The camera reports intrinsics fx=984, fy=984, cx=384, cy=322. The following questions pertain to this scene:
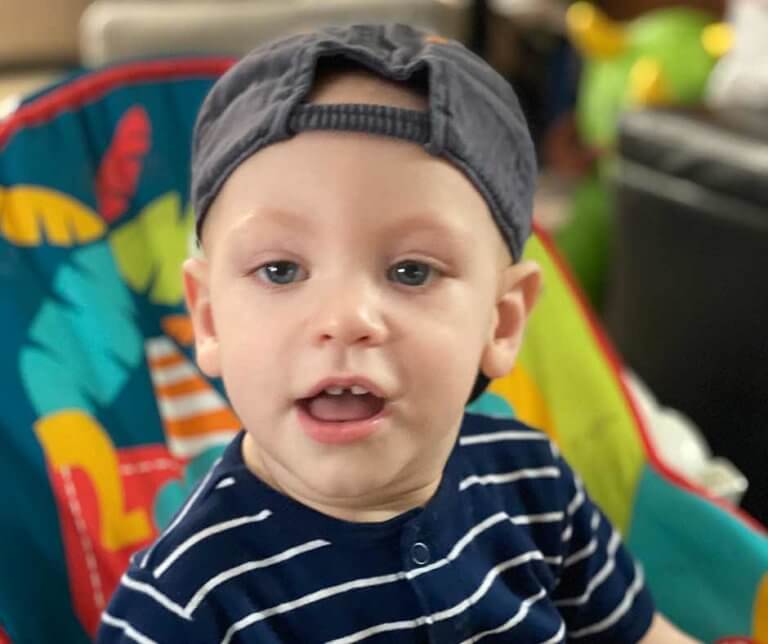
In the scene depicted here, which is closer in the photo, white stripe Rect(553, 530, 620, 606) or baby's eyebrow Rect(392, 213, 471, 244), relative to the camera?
baby's eyebrow Rect(392, 213, 471, 244)

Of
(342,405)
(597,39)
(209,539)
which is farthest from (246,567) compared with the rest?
(597,39)

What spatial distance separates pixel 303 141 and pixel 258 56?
2.9 inches

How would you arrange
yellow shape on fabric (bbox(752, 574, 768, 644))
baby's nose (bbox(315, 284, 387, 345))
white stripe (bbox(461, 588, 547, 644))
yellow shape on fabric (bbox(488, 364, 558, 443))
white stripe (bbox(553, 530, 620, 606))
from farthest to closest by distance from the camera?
yellow shape on fabric (bbox(488, 364, 558, 443)), yellow shape on fabric (bbox(752, 574, 768, 644)), white stripe (bbox(553, 530, 620, 606)), white stripe (bbox(461, 588, 547, 644)), baby's nose (bbox(315, 284, 387, 345))

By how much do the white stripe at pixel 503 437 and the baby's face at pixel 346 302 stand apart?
0.49 ft

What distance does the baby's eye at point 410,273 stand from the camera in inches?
21.9

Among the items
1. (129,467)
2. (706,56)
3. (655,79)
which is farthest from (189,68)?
(706,56)

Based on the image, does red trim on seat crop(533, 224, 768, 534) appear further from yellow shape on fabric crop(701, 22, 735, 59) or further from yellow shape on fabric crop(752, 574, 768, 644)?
yellow shape on fabric crop(701, 22, 735, 59)

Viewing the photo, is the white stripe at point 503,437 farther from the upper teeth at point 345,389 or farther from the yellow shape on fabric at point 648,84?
the yellow shape on fabric at point 648,84

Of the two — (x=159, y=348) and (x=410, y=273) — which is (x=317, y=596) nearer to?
(x=410, y=273)

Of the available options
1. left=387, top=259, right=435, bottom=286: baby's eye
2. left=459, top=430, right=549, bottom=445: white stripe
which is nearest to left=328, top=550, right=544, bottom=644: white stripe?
left=459, top=430, right=549, bottom=445: white stripe

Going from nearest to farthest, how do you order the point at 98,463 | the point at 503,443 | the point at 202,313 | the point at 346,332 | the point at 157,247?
the point at 346,332
the point at 202,313
the point at 503,443
the point at 98,463
the point at 157,247

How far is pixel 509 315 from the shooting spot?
66 cm

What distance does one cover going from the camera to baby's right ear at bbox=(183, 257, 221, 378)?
62 cm

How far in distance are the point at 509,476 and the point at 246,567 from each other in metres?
0.22
